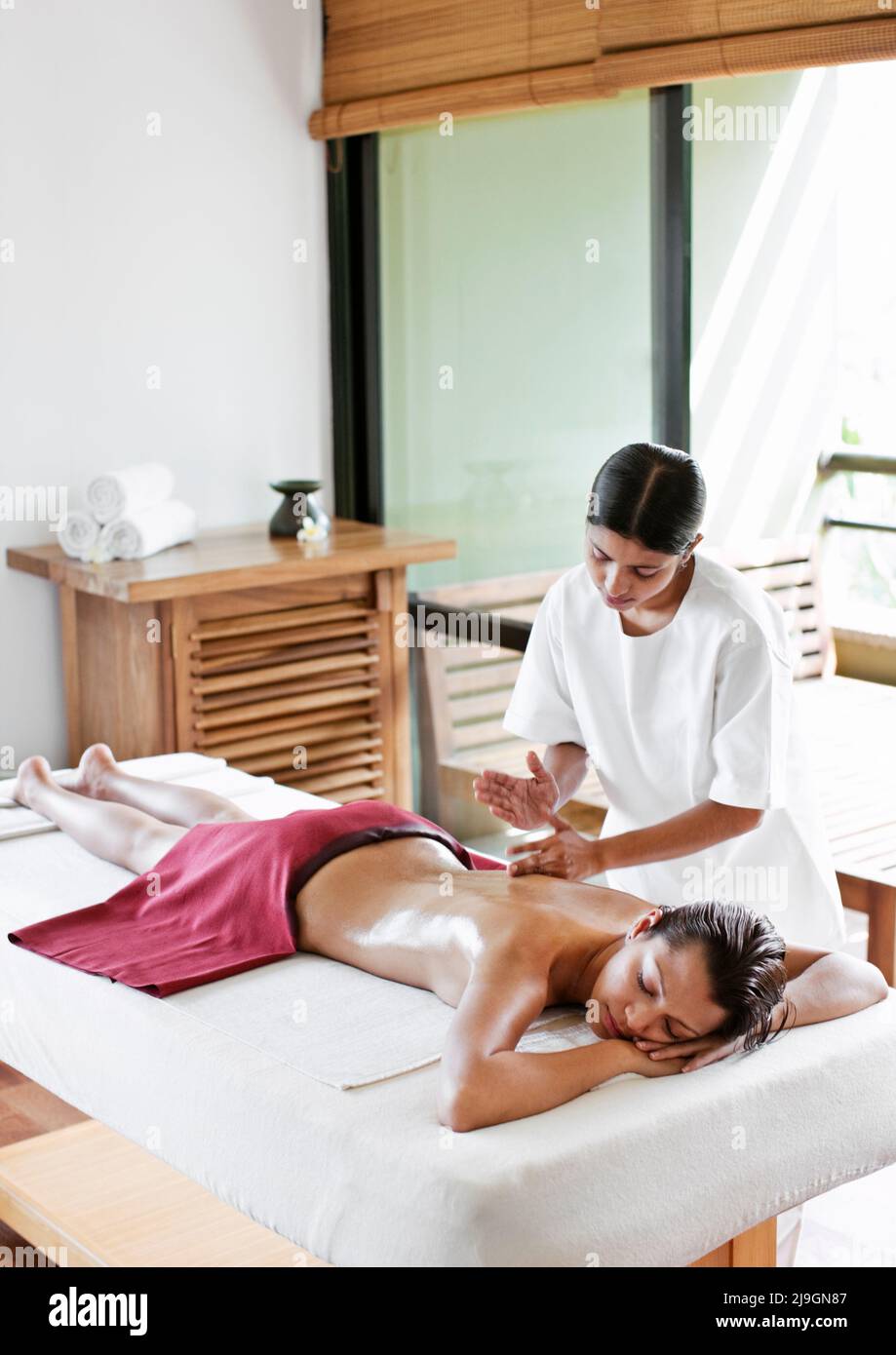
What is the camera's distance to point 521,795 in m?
2.13

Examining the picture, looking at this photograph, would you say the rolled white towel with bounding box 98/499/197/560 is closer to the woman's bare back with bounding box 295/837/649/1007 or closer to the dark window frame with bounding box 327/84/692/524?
the dark window frame with bounding box 327/84/692/524

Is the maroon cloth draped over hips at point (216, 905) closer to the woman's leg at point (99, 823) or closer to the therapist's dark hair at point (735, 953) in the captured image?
the woman's leg at point (99, 823)

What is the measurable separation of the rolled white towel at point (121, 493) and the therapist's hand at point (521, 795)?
1760 mm

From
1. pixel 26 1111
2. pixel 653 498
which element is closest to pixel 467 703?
pixel 26 1111

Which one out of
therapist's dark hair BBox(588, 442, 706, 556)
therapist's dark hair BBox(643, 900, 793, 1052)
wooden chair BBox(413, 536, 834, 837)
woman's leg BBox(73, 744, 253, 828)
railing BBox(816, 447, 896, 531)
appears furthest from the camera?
wooden chair BBox(413, 536, 834, 837)

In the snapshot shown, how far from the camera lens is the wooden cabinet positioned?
3.56 m

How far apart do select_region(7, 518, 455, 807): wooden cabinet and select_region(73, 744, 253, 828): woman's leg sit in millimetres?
534

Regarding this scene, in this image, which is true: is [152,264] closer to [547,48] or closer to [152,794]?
[547,48]

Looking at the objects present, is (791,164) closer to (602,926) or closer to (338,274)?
(338,274)

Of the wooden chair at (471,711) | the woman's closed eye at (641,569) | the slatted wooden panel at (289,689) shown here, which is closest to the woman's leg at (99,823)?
the slatted wooden panel at (289,689)

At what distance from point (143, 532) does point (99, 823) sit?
42.4 inches

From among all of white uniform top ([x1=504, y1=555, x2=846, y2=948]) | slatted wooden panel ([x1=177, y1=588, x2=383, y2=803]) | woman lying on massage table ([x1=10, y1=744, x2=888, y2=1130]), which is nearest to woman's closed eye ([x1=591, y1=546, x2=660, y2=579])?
white uniform top ([x1=504, y1=555, x2=846, y2=948])

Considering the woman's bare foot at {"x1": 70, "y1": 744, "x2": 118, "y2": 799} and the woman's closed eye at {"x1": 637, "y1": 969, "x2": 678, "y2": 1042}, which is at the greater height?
the woman's bare foot at {"x1": 70, "y1": 744, "x2": 118, "y2": 799}
